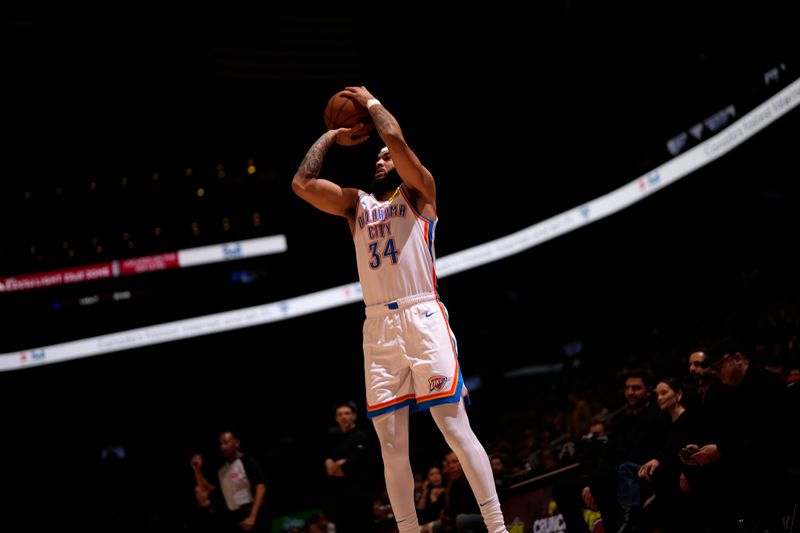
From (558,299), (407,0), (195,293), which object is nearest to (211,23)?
(407,0)

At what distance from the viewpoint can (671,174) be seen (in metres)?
14.6

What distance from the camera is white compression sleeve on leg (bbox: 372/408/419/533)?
154 inches

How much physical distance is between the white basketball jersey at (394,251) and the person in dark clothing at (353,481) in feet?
10.7

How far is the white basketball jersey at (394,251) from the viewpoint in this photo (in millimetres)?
4074

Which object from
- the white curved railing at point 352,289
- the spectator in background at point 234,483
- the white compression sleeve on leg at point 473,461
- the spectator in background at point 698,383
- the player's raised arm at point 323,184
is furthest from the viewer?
the white curved railing at point 352,289

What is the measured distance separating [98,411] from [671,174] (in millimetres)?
15232

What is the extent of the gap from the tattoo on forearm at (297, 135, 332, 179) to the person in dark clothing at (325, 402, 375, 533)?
357cm

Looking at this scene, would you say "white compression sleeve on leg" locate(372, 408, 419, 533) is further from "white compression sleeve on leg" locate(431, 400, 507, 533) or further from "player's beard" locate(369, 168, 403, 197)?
"player's beard" locate(369, 168, 403, 197)

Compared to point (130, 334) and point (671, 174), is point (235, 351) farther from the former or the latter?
point (671, 174)

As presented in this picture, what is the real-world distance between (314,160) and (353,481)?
379 cm

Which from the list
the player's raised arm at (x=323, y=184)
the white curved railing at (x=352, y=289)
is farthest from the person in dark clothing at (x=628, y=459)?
the white curved railing at (x=352, y=289)

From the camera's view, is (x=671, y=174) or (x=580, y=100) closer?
(x=671, y=174)

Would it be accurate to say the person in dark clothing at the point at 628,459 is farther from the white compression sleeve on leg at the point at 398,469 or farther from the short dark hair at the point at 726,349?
the white compression sleeve on leg at the point at 398,469

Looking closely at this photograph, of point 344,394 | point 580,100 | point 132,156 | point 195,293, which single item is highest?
point 132,156
